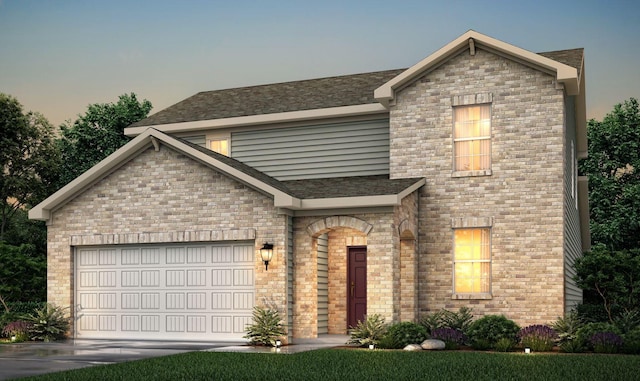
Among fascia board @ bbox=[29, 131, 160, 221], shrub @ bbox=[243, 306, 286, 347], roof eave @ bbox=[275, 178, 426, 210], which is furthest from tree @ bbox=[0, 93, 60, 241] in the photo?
roof eave @ bbox=[275, 178, 426, 210]

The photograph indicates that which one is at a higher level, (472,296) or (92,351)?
(472,296)

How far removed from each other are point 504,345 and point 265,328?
18.4 ft

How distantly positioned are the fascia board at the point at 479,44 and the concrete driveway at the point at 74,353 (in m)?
7.87

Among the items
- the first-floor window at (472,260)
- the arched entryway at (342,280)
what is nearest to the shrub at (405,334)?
the first-floor window at (472,260)

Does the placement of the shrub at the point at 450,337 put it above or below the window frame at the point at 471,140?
below

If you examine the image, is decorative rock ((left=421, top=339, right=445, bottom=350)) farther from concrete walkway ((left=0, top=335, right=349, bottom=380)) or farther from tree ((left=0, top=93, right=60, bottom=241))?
tree ((left=0, top=93, right=60, bottom=241))

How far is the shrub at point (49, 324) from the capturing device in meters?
21.4

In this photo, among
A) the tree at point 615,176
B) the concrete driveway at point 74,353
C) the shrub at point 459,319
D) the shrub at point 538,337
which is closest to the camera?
the concrete driveway at point 74,353

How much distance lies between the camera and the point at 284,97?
2536 cm

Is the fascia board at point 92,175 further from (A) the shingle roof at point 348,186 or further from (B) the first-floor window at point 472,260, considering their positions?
(B) the first-floor window at point 472,260

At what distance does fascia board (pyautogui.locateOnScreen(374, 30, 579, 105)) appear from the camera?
65.2 feet

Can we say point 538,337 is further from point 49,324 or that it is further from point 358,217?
point 49,324

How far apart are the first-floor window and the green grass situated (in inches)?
161

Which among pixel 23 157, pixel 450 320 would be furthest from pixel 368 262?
pixel 23 157
